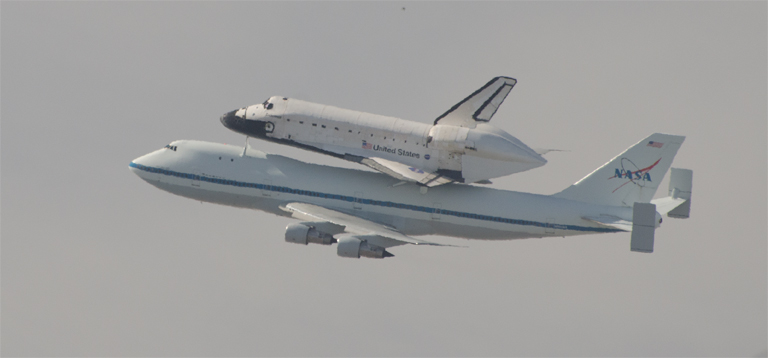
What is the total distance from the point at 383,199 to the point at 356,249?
20.3 ft

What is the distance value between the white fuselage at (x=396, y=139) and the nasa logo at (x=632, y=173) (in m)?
9.20

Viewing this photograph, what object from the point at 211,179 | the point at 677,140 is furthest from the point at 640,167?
the point at 211,179

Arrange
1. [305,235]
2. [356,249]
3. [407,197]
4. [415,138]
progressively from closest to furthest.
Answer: [356,249] < [415,138] < [305,235] < [407,197]

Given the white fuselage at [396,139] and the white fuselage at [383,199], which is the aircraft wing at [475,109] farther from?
the white fuselage at [383,199]

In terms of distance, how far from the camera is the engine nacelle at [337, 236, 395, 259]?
255ft

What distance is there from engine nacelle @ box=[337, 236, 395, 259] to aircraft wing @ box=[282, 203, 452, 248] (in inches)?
17.6

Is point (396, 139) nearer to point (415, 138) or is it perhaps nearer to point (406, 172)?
point (415, 138)

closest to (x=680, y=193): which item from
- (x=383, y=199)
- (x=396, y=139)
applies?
(x=383, y=199)

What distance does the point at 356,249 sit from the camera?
255 feet

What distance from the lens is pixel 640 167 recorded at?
84562 millimetres

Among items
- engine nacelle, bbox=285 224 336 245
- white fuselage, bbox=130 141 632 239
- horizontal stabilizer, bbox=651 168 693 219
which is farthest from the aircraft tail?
engine nacelle, bbox=285 224 336 245

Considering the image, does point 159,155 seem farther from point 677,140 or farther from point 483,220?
point 677,140

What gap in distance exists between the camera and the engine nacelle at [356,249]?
255 feet

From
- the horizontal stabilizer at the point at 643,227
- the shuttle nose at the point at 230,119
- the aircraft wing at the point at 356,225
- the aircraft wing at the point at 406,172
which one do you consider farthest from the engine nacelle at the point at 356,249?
the horizontal stabilizer at the point at 643,227
